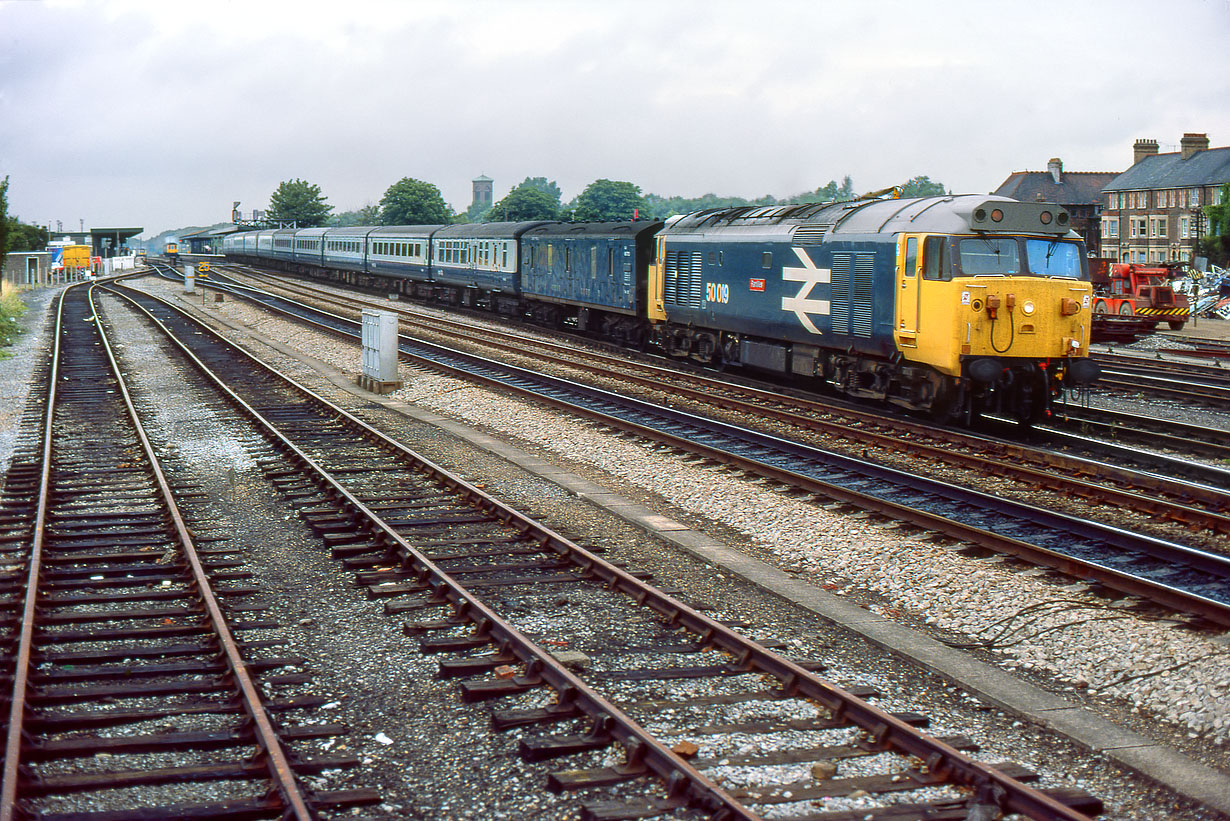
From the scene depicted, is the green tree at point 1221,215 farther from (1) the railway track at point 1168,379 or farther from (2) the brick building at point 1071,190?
(1) the railway track at point 1168,379

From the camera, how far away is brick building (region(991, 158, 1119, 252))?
79125 mm

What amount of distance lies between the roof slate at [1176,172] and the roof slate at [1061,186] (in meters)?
2.27

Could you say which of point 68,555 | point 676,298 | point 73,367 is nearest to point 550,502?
point 68,555

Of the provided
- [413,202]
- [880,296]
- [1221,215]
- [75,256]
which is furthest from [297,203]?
[880,296]

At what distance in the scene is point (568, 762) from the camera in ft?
18.5

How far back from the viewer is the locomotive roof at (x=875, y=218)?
15.0 metres

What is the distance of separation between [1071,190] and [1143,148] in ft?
18.6

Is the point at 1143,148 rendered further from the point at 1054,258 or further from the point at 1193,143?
the point at 1054,258

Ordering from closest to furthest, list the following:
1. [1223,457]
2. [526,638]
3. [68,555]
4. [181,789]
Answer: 1. [181,789]
2. [526,638]
3. [68,555]
4. [1223,457]

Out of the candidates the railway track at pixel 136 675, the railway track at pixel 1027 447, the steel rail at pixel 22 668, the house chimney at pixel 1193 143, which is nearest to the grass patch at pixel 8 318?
the railway track at pixel 1027 447

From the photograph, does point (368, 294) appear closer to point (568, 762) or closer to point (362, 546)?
point (362, 546)

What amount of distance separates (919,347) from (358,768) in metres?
11.5

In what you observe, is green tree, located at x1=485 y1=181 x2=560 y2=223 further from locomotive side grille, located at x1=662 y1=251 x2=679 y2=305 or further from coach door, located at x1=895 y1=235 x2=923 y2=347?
coach door, located at x1=895 y1=235 x2=923 y2=347

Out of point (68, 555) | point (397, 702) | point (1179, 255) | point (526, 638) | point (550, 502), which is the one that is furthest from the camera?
point (1179, 255)
